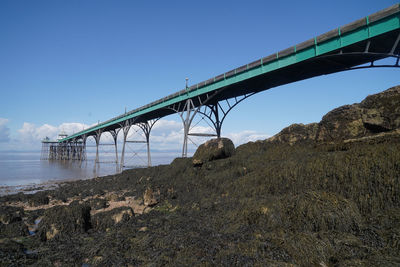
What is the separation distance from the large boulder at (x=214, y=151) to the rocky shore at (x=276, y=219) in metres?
2.81

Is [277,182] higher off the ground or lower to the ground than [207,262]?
higher

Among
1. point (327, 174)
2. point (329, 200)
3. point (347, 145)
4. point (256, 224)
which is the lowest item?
point (256, 224)

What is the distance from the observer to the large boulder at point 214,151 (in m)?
13.2

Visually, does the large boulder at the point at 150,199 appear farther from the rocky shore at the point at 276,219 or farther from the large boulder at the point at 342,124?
the large boulder at the point at 342,124

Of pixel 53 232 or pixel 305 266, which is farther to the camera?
pixel 53 232

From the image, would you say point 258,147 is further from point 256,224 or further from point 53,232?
point 53,232

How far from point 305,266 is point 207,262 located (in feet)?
5.76

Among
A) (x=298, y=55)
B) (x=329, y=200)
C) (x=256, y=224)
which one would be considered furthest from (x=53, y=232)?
(x=298, y=55)

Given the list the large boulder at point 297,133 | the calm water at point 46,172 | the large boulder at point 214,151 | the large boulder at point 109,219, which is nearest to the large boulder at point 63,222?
the large boulder at point 109,219

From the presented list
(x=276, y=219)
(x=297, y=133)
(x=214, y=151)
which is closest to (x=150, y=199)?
(x=214, y=151)

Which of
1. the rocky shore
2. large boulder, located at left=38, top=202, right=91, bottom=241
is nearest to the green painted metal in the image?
the rocky shore

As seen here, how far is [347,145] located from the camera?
7.63 meters

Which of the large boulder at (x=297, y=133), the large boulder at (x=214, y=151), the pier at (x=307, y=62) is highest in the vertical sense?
the pier at (x=307, y=62)

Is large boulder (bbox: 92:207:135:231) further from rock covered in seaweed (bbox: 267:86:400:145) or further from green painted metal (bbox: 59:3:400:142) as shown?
green painted metal (bbox: 59:3:400:142)
